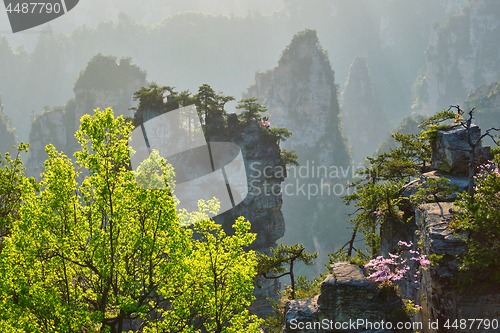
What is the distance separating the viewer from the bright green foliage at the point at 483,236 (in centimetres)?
632

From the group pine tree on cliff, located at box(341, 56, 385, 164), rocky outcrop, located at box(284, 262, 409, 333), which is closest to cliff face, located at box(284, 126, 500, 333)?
rocky outcrop, located at box(284, 262, 409, 333)

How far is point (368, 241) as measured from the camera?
12.0 meters

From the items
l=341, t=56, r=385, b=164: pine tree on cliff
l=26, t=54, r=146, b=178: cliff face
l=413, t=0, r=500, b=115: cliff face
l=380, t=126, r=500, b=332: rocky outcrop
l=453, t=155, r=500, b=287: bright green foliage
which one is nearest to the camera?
l=453, t=155, r=500, b=287: bright green foliage

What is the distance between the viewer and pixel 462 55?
63.2m

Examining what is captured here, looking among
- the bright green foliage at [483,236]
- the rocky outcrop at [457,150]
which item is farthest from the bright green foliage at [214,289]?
the rocky outcrop at [457,150]

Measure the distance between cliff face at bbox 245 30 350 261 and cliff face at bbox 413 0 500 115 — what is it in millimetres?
29389

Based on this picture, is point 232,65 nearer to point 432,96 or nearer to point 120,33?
point 120,33

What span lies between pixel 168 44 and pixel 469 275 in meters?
108

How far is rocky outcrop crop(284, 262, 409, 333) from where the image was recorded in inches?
310

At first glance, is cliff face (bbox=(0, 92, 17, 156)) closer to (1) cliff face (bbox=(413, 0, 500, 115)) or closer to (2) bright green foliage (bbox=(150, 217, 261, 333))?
(2) bright green foliage (bbox=(150, 217, 261, 333))

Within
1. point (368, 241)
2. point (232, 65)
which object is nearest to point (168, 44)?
point (232, 65)

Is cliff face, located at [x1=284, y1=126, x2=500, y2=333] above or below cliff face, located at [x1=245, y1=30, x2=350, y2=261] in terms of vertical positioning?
below

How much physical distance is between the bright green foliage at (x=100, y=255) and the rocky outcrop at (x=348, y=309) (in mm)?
1625

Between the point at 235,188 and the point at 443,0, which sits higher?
the point at 443,0
